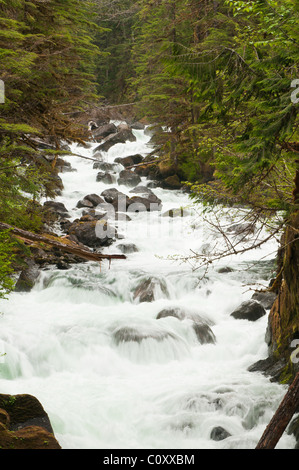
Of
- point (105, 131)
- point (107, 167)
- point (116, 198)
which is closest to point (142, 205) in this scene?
point (116, 198)

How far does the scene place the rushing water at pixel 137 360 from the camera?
20.3ft

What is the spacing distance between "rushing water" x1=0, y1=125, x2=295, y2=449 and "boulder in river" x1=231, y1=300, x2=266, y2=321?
0.51 ft

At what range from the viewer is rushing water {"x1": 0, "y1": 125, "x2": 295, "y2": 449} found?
6191mm

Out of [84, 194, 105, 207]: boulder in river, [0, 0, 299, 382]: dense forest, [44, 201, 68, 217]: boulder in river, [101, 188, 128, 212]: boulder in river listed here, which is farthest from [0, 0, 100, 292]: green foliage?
[101, 188, 128, 212]: boulder in river

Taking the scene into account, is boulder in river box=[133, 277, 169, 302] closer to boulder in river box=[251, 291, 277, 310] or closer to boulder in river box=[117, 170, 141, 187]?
boulder in river box=[251, 291, 277, 310]

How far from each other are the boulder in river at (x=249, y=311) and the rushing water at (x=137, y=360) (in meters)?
0.16

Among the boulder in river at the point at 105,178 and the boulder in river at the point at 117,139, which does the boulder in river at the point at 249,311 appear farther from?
the boulder in river at the point at 117,139

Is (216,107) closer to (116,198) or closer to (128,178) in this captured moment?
(116,198)

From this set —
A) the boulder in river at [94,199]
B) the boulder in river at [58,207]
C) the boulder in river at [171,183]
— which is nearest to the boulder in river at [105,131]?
the boulder in river at [171,183]

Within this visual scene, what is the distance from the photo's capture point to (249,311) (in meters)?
9.77

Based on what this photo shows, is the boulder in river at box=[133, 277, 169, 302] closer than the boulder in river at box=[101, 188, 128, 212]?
Yes
